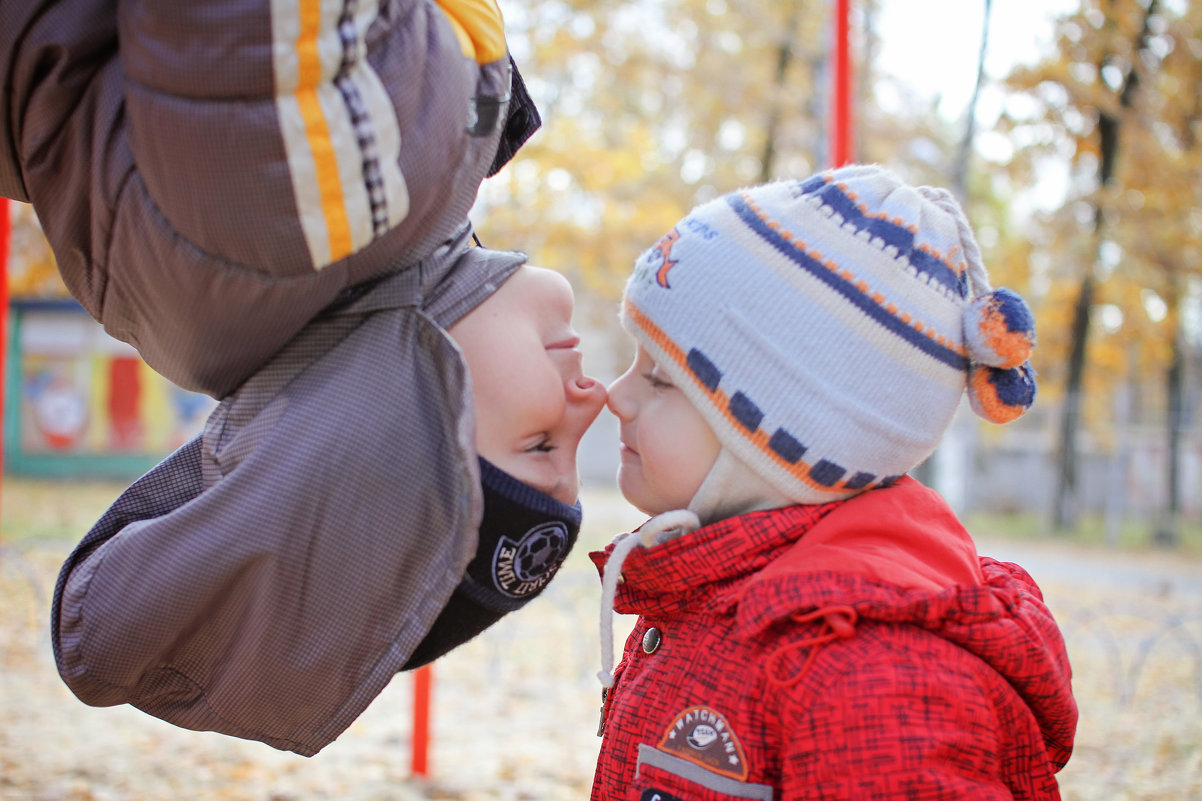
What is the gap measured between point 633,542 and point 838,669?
37 cm

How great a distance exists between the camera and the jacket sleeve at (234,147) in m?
1.05

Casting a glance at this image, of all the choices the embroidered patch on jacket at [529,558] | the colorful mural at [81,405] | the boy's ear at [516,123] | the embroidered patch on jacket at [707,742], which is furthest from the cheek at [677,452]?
the colorful mural at [81,405]

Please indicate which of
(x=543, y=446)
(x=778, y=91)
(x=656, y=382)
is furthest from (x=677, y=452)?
(x=778, y=91)

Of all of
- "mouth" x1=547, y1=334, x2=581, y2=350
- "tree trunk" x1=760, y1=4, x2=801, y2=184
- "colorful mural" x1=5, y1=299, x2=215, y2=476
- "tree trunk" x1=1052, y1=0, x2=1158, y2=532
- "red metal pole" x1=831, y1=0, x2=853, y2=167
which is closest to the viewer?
"mouth" x1=547, y1=334, x2=581, y2=350

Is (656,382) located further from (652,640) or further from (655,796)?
(655,796)

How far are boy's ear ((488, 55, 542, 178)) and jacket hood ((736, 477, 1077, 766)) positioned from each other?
0.74 metres

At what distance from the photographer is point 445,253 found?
1.39 meters

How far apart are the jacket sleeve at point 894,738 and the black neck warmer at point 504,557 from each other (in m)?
0.39

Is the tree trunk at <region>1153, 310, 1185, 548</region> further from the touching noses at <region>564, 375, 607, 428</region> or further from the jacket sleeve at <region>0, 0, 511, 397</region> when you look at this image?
the jacket sleeve at <region>0, 0, 511, 397</region>

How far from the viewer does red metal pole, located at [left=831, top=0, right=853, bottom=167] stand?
11.3 ft

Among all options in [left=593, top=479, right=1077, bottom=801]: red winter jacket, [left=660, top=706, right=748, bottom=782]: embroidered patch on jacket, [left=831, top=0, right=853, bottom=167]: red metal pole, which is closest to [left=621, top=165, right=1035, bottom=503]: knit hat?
[left=593, top=479, right=1077, bottom=801]: red winter jacket

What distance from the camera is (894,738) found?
126 centimetres

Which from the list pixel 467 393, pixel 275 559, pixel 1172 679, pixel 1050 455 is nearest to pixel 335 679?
pixel 275 559

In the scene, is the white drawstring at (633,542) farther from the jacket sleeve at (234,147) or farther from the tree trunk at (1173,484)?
the tree trunk at (1173,484)
